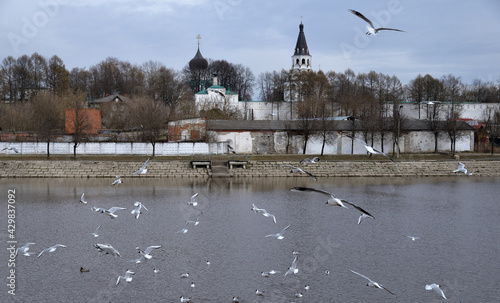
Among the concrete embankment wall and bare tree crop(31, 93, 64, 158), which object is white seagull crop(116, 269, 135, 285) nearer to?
the concrete embankment wall

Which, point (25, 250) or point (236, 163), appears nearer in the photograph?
point (25, 250)

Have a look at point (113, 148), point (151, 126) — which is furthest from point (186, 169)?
point (113, 148)

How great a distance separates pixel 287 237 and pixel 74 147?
25.8 metres

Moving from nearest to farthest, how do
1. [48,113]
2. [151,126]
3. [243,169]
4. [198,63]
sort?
[243,169]
[151,126]
[48,113]
[198,63]

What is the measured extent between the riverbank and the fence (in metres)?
1.86

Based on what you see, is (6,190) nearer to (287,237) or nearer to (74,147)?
(74,147)

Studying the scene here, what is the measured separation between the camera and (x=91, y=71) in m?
99.0

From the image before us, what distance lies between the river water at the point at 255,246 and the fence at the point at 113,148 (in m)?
10.5

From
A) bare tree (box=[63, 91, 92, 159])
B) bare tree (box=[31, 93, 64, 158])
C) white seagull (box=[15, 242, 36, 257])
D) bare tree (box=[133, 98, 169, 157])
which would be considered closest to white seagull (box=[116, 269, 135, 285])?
white seagull (box=[15, 242, 36, 257])

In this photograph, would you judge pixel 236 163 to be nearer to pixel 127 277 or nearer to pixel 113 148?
pixel 113 148

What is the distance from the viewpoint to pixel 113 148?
145ft

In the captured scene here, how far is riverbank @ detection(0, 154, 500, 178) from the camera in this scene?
129ft

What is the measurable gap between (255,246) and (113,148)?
2654 cm

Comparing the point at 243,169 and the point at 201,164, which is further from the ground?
the point at 201,164
